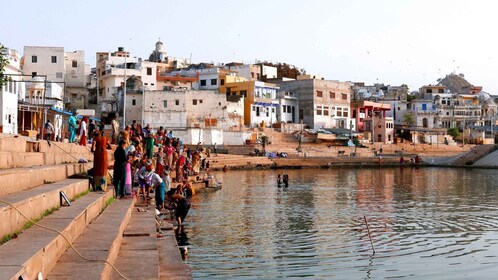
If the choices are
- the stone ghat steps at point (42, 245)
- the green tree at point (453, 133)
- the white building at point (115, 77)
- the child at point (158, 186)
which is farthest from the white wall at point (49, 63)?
the green tree at point (453, 133)

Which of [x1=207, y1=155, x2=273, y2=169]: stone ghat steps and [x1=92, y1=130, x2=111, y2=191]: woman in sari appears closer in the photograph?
[x1=92, y1=130, x2=111, y2=191]: woman in sari

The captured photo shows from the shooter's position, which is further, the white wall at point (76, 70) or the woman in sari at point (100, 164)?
the white wall at point (76, 70)

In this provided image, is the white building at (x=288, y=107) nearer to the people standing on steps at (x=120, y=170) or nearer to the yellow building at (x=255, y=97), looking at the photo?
the yellow building at (x=255, y=97)

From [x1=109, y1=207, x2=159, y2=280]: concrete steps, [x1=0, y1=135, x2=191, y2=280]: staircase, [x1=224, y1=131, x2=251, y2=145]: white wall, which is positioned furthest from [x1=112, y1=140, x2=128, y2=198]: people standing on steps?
[x1=224, y1=131, x2=251, y2=145]: white wall

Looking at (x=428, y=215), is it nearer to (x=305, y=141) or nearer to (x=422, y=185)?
(x=422, y=185)

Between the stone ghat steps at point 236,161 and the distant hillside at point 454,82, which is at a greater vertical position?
the distant hillside at point 454,82

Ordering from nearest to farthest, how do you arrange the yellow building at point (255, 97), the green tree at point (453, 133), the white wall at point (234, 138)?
the white wall at point (234, 138)
the yellow building at point (255, 97)
the green tree at point (453, 133)

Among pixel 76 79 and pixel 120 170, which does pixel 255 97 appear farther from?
pixel 120 170

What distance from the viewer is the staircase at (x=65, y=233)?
6531 millimetres

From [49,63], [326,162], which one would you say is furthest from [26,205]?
[49,63]

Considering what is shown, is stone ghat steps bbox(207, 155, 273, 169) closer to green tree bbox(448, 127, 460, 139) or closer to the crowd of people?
the crowd of people

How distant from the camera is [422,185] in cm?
3881

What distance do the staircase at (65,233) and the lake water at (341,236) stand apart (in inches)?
68.7

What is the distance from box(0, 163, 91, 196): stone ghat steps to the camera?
27.1ft
